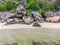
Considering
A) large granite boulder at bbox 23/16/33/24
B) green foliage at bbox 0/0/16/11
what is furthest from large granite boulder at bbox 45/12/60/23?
green foliage at bbox 0/0/16/11

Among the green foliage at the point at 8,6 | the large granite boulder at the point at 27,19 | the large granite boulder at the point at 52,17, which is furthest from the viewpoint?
the green foliage at the point at 8,6

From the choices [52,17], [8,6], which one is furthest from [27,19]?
[8,6]

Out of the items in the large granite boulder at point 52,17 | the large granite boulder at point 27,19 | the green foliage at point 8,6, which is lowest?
the large granite boulder at point 52,17

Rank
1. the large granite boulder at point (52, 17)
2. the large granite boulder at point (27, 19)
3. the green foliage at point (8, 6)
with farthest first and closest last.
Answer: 1. the green foliage at point (8, 6)
2. the large granite boulder at point (52, 17)
3. the large granite boulder at point (27, 19)

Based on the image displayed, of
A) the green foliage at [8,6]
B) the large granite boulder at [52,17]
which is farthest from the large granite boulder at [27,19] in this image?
the green foliage at [8,6]

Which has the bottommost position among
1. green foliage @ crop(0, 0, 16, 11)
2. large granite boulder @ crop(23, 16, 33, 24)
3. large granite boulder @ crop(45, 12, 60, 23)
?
large granite boulder @ crop(45, 12, 60, 23)

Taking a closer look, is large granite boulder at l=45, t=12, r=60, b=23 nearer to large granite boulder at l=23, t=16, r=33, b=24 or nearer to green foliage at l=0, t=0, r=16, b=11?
large granite boulder at l=23, t=16, r=33, b=24

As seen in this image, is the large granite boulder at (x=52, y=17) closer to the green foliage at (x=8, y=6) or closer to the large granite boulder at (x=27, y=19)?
the large granite boulder at (x=27, y=19)

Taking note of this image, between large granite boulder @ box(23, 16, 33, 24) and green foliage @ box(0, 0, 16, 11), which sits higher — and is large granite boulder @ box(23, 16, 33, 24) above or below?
below

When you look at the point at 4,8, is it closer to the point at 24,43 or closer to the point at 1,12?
the point at 1,12

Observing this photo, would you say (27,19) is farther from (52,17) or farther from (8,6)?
(8,6)

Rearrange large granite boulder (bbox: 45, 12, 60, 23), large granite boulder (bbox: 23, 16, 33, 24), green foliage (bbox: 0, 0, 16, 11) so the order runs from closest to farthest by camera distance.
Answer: large granite boulder (bbox: 23, 16, 33, 24), large granite boulder (bbox: 45, 12, 60, 23), green foliage (bbox: 0, 0, 16, 11)

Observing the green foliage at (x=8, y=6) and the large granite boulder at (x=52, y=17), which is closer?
the large granite boulder at (x=52, y=17)

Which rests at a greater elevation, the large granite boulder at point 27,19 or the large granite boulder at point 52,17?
the large granite boulder at point 27,19
